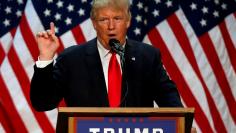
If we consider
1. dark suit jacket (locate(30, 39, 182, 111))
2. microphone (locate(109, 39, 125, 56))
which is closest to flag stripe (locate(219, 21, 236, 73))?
dark suit jacket (locate(30, 39, 182, 111))

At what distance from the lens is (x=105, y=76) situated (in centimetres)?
199

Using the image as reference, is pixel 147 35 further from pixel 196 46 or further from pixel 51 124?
pixel 51 124

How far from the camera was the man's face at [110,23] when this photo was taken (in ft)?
6.43

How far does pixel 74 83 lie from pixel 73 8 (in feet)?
5.46

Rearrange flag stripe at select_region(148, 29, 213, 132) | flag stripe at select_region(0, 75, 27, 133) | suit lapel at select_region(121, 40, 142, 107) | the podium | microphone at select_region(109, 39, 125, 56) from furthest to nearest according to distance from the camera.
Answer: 1. flag stripe at select_region(148, 29, 213, 132)
2. flag stripe at select_region(0, 75, 27, 133)
3. suit lapel at select_region(121, 40, 142, 107)
4. microphone at select_region(109, 39, 125, 56)
5. the podium

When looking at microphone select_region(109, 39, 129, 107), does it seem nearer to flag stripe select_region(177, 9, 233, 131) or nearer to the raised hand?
the raised hand

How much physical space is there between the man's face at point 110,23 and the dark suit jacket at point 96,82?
0.10 metres

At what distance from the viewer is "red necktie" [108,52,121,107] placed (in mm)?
1918

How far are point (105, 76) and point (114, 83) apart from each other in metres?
0.08

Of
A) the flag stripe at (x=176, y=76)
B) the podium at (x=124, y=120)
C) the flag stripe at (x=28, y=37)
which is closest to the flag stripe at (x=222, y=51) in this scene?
the flag stripe at (x=176, y=76)

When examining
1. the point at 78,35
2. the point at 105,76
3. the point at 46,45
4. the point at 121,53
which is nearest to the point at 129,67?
the point at 105,76

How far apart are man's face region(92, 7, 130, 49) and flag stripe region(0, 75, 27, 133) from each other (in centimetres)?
167

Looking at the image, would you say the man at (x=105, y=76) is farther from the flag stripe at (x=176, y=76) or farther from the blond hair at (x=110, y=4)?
the flag stripe at (x=176, y=76)

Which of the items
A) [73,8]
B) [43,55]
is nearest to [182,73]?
[73,8]
